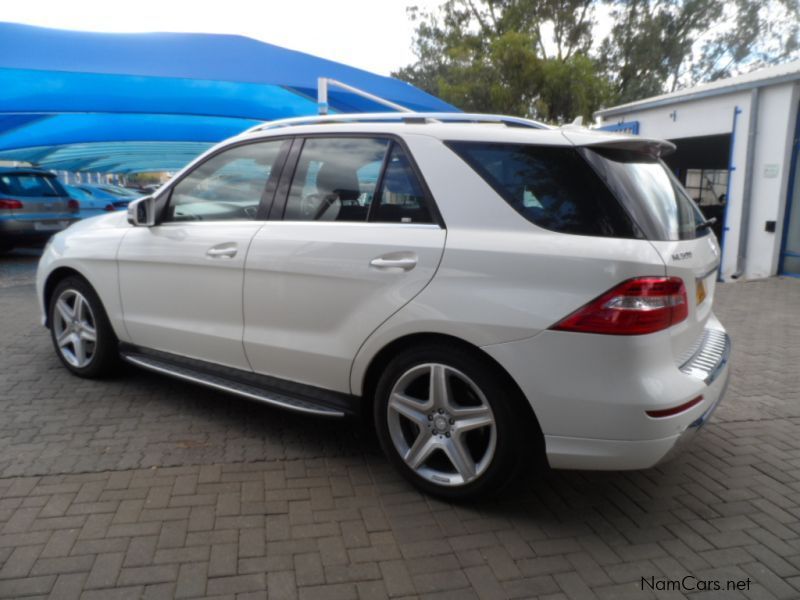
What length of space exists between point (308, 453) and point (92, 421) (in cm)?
143

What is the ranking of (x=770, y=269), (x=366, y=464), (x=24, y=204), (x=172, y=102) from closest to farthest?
1. (x=366, y=464)
2. (x=172, y=102)
3. (x=770, y=269)
4. (x=24, y=204)

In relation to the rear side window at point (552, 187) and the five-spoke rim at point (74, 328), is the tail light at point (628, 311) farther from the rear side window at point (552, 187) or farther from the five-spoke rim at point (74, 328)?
the five-spoke rim at point (74, 328)

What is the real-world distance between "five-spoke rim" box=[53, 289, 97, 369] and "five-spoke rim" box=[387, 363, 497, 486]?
8.53 ft

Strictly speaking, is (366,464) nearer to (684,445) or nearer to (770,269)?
(684,445)

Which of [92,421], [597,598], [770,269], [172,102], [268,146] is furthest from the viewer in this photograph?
[770,269]

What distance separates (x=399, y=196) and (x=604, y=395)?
1.31 m

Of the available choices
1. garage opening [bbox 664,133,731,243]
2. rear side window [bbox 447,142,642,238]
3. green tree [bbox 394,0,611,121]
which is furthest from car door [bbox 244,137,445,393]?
green tree [bbox 394,0,611,121]

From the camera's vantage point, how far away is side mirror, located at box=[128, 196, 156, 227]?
3988 mm

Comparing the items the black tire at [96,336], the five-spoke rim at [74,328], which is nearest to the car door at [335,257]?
the black tire at [96,336]

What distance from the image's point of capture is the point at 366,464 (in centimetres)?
344

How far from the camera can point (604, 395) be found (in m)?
2.48

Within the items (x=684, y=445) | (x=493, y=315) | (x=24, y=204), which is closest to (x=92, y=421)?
(x=493, y=315)

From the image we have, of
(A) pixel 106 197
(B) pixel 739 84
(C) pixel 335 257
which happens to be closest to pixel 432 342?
(C) pixel 335 257

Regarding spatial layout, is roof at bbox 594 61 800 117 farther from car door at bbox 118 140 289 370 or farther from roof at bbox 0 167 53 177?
roof at bbox 0 167 53 177
